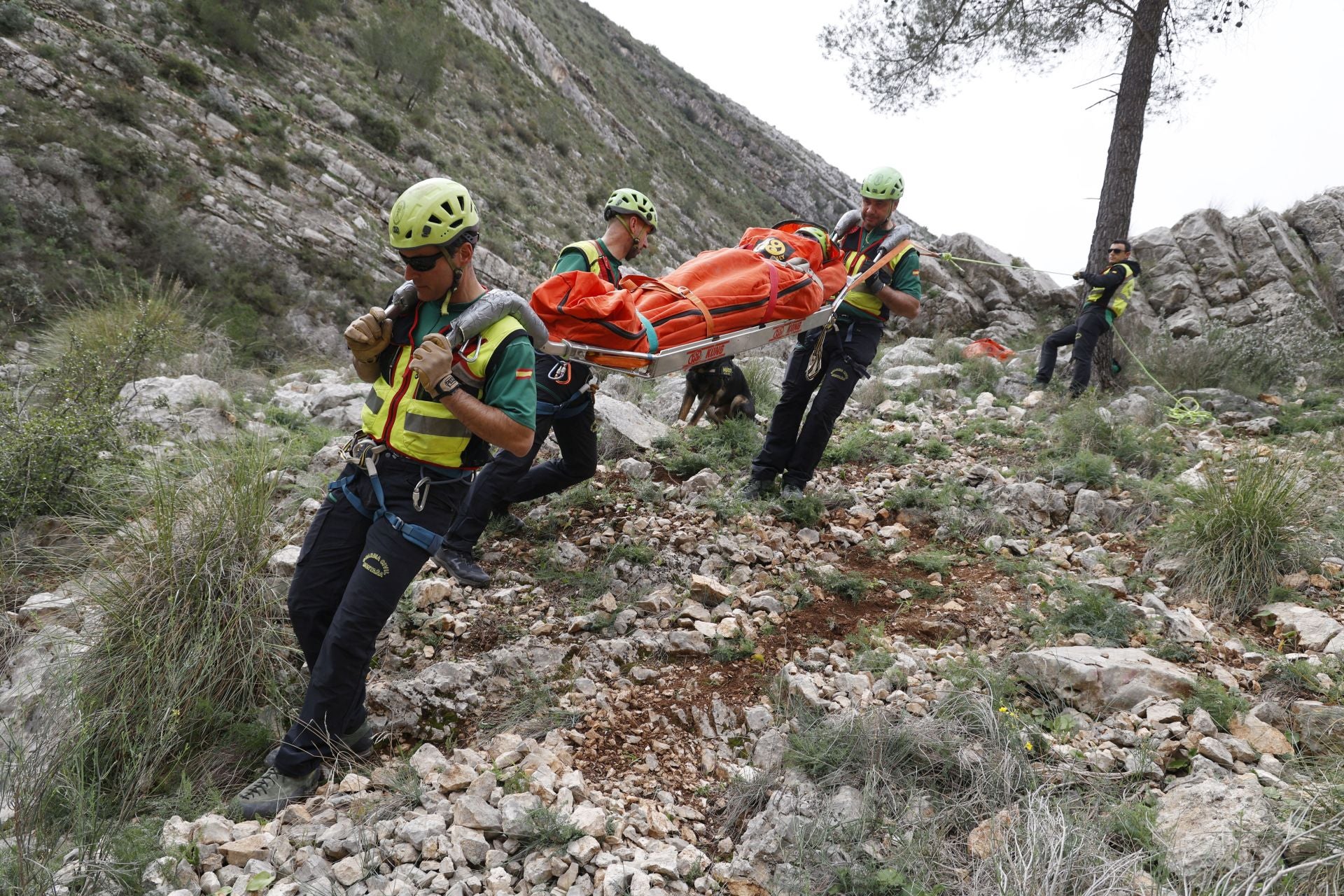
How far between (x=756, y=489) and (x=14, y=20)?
753 inches

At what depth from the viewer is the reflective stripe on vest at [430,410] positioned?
2.80 meters

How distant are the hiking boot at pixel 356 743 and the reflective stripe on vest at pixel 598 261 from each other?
250 cm

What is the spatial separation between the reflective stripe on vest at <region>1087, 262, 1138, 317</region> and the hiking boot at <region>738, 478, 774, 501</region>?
19.3ft

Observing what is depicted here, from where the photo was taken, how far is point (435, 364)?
260 centimetres

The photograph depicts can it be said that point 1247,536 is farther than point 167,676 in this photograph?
Yes

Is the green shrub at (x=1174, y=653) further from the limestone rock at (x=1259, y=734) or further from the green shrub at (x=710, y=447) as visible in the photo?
the green shrub at (x=710, y=447)

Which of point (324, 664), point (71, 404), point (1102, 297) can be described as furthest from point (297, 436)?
point (1102, 297)

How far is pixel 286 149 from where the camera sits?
18.7 meters

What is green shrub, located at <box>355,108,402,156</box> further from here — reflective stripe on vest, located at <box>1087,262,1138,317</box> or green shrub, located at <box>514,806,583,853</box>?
green shrub, located at <box>514,806,583,853</box>

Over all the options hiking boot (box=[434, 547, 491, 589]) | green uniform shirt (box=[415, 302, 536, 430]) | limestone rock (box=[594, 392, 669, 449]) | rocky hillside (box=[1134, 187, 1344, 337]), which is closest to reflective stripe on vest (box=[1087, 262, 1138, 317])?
rocky hillside (box=[1134, 187, 1344, 337])

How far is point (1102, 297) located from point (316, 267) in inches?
608

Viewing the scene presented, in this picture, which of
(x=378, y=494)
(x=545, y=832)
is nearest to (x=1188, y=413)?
(x=545, y=832)

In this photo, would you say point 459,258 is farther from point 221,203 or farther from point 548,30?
point 548,30

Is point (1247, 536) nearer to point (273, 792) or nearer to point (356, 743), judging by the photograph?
point (356, 743)
